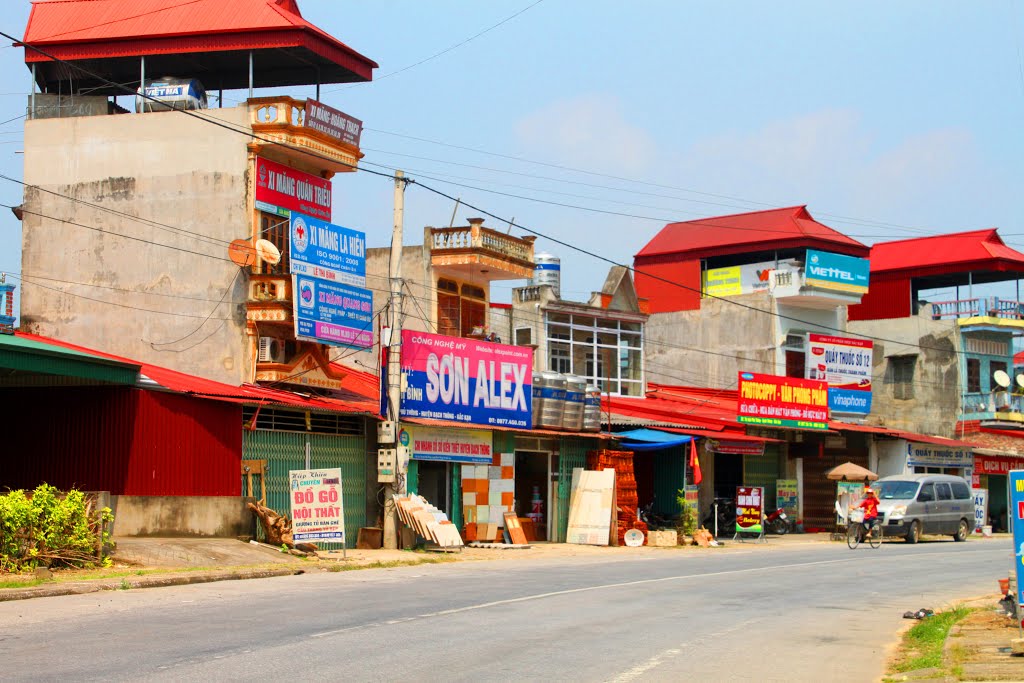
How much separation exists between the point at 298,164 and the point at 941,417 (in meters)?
35.6

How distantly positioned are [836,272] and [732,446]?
1554cm

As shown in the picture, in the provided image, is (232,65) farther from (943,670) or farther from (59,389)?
(943,670)

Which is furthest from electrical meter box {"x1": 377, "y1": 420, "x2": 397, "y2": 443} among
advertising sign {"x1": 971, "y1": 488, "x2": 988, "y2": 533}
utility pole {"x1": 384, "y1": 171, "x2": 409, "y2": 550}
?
advertising sign {"x1": 971, "y1": 488, "x2": 988, "y2": 533}

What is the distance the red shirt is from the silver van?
636 millimetres

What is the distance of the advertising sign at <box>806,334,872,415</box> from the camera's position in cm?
4878

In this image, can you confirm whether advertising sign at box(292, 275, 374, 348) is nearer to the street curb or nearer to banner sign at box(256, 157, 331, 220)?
banner sign at box(256, 157, 331, 220)

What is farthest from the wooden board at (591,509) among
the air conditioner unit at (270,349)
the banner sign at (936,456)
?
the banner sign at (936,456)

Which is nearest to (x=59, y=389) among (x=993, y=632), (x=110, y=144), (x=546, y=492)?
(x=110, y=144)

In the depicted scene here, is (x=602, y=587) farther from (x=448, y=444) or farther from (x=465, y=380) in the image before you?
(x=465, y=380)

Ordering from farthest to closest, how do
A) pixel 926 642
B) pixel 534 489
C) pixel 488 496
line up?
pixel 534 489, pixel 488 496, pixel 926 642

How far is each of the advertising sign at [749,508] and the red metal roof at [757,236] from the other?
1649 cm

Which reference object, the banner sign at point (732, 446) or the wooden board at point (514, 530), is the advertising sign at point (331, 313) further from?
the banner sign at point (732, 446)

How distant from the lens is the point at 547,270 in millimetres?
43594

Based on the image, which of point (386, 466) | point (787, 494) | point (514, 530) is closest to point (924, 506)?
point (787, 494)
